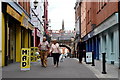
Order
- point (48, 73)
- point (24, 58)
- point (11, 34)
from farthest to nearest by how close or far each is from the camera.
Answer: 1. point (11, 34)
2. point (24, 58)
3. point (48, 73)

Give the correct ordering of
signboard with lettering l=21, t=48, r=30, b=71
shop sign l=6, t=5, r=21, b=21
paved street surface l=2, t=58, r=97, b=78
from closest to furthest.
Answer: paved street surface l=2, t=58, r=97, b=78 → signboard with lettering l=21, t=48, r=30, b=71 → shop sign l=6, t=5, r=21, b=21

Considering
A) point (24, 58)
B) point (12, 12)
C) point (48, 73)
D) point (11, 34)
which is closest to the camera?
point (48, 73)

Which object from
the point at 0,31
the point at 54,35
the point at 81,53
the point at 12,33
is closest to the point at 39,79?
the point at 0,31

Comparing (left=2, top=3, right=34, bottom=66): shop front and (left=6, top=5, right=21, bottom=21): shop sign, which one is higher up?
(left=6, top=5, right=21, bottom=21): shop sign

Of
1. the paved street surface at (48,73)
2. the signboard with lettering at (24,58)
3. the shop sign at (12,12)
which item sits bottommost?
the paved street surface at (48,73)

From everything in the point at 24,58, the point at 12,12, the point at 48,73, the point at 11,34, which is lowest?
the point at 48,73

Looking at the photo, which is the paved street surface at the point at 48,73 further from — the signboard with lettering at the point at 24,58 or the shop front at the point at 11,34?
the shop front at the point at 11,34

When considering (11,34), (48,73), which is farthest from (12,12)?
(48,73)

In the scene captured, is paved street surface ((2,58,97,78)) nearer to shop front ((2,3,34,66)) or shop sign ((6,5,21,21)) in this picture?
shop front ((2,3,34,66))

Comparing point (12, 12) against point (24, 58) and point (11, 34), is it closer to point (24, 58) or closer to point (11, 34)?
point (11, 34)

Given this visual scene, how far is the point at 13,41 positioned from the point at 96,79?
1256 centimetres

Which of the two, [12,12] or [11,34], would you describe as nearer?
[12,12]

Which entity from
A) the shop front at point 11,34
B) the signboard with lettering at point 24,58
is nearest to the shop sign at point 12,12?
the shop front at point 11,34

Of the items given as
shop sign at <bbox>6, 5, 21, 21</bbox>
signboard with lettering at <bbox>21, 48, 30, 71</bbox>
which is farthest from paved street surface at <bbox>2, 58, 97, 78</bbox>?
shop sign at <bbox>6, 5, 21, 21</bbox>
